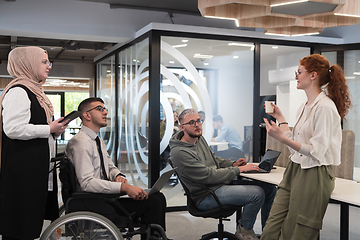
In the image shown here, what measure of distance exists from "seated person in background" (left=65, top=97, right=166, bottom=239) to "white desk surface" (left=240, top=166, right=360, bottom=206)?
0.86 m

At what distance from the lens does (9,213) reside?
2264mm

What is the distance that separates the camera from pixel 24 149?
233 cm

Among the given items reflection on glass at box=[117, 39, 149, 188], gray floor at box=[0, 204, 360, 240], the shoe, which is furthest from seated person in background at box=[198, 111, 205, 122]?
the shoe

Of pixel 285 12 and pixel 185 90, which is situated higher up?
pixel 285 12

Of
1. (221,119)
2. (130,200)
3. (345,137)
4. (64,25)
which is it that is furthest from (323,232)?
(64,25)

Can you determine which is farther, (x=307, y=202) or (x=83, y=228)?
(x=83, y=228)

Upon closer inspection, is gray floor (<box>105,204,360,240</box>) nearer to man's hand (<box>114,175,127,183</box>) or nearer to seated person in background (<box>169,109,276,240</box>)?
seated person in background (<box>169,109,276,240</box>)

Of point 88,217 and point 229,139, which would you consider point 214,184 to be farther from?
point 229,139

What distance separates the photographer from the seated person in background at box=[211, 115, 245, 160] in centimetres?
517

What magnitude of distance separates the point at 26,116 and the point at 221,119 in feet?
10.9

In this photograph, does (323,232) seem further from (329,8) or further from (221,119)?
(329,8)

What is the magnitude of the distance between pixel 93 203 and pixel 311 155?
145cm

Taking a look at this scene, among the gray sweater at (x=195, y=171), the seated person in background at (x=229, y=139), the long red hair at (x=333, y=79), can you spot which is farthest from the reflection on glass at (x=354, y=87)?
the long red hair at (x=333, y=79)

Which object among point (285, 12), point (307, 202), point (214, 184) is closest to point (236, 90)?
point (285, 12)
